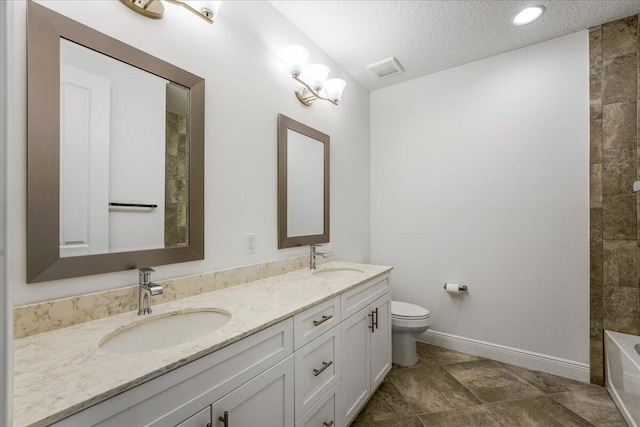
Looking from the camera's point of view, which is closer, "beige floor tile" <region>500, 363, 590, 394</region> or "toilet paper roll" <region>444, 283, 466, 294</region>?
"beige floor tile" <region>500, 363, 590, 394</region>

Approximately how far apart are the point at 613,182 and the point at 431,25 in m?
1.64

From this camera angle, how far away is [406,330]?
2158 mm

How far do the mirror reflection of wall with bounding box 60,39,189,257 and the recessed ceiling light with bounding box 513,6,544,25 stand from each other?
2.16 m

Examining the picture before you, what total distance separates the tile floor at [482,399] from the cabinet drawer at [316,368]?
0.53m

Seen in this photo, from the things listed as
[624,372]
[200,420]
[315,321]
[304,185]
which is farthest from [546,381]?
[200,420]

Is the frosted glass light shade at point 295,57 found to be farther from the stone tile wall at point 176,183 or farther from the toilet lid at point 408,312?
the toilet lid at point 408,312

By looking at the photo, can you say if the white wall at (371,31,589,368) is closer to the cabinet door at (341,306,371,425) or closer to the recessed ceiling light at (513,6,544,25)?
the recessed ceiling light at (513,6,544,25)

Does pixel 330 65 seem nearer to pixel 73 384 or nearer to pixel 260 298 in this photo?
pixel 260 298

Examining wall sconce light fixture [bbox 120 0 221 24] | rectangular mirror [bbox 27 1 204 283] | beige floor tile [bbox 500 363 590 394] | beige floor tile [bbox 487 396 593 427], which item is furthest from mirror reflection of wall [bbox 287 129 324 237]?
beige floor tile [bbox 500 363 590 394]

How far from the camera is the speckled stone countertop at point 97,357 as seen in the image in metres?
0.56

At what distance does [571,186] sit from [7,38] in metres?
2.79

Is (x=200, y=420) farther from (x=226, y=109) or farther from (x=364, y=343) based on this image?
Result: (x=226, y=109)

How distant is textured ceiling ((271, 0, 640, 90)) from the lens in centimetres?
179

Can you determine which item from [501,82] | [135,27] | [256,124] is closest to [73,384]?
[135,27]
